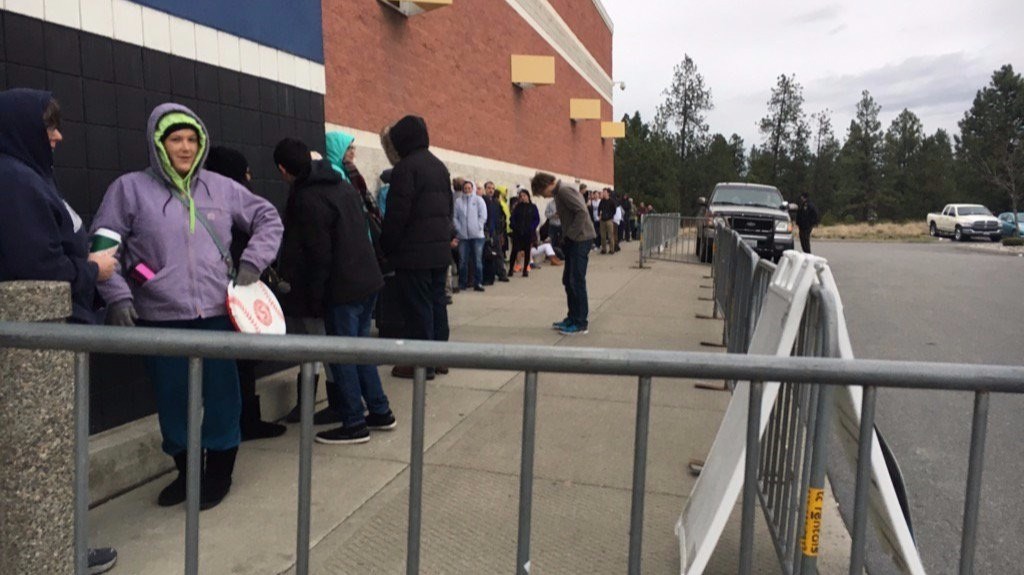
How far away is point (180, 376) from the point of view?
364 centimetres

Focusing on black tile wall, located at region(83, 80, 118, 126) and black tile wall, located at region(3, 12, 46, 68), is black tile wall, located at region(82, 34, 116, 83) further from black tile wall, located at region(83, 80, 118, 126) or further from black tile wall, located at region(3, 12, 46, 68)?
black tile wall, located at region(3, 12, 46, 68)

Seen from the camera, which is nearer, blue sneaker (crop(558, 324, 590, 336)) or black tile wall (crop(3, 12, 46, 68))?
black tile wall (crop(3, 12, 46, 68))

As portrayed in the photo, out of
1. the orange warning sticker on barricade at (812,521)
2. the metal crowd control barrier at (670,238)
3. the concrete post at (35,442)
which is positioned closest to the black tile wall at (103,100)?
the concrete post at (35,442)

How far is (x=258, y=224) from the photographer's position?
13.4 feet

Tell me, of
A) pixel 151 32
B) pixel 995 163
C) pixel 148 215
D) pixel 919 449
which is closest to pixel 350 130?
pixel 151 32

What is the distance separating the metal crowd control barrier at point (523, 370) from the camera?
6.60 ft

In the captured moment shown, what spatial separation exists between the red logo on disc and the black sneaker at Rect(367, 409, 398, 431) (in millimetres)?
1263

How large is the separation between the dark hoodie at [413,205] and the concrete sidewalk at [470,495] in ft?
3.64

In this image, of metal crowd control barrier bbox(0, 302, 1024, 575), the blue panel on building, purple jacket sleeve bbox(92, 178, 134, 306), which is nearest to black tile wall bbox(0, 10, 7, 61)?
purple jacket sleeve bbox(92, 178, 134, 306)

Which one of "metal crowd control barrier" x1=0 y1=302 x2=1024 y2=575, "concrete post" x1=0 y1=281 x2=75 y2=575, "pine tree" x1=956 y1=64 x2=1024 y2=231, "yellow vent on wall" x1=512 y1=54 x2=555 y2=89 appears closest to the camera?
"metal crowd control barrier" x1=0 y1=302 x2=1024 y2=575

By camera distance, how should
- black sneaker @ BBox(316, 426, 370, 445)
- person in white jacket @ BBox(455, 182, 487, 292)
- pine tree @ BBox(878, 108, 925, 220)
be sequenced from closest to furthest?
black sneaker @ BBox(316, 426, 370, 445) < person in white jacket @ BBox(455, 182, 487, 292) < pine tree @ BBox(878, 108, 925, 220)

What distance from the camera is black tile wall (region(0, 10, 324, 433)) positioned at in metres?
4.05

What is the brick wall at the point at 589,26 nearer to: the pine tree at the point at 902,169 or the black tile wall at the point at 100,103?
the black tile wall at the point at 100,103

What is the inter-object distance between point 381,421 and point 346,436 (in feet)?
0.95
